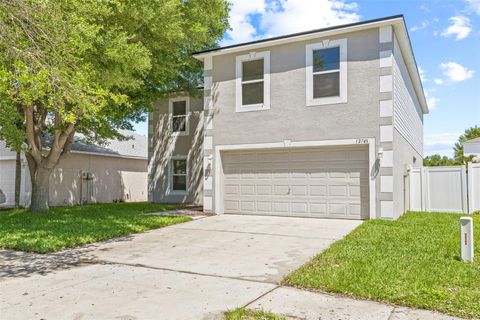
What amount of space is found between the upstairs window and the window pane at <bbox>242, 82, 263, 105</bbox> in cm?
628

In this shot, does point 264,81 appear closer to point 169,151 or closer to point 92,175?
point 169,151

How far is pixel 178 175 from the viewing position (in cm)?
1909

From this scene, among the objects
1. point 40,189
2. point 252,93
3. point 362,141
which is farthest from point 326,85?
point 40,189

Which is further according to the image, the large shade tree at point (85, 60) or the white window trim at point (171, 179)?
the white window trim at point (171, 179)

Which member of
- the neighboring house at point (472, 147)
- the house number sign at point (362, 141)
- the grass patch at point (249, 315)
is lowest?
the grass patch at point (249, 315)

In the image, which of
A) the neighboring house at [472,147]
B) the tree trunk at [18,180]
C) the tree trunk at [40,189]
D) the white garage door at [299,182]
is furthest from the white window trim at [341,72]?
the neighboring house at [472,147]

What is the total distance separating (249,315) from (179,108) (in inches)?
635

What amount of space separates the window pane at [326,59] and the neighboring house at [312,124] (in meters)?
0.03

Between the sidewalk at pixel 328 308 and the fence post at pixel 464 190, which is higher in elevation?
the fence post at pixel 464 190

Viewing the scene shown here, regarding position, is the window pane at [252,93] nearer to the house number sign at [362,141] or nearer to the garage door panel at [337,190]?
the house number sign at [362,141]

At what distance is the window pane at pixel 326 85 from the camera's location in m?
11.8

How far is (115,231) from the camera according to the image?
9.30 meters

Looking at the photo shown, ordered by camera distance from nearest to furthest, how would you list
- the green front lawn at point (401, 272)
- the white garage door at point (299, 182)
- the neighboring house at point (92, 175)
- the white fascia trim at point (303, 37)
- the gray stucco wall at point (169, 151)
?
the green front lawn at point (401, 272), the white fascia trim at point (303, 37), the white garage door at point (299, 182), the neighboring house at point (92, 175), the gray stucco wall at point (169, 151)

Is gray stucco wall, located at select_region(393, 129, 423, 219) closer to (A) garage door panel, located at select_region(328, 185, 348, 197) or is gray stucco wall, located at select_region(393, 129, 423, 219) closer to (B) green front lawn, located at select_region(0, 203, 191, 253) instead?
(A) garage door panel, located at select_region(328, 185, 348, 197)
